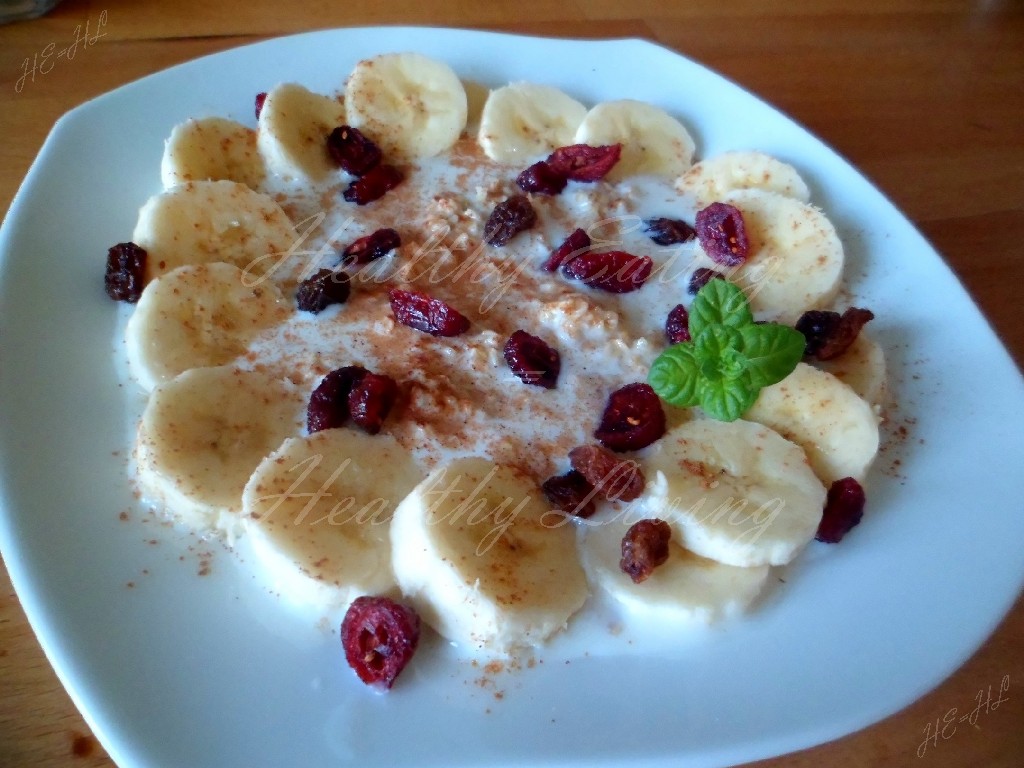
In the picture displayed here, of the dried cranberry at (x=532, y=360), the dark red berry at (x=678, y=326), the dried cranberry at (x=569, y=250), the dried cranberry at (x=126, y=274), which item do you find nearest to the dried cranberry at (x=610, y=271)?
the dried cranberry at (x=569, y=250)

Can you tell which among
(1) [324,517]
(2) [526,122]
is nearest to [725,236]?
(2) [526,122]

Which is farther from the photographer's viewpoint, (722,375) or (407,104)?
(407,104)

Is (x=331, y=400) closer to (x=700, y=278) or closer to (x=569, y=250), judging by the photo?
(x=569, y=250)

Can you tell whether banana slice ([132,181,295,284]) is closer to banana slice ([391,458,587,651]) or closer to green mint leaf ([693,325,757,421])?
banana slice ([391,458,587,651])

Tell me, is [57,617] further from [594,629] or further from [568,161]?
[568,161]

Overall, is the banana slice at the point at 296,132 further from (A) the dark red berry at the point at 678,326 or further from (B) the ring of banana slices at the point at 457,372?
(A) the dark red berry at the point at 678,326

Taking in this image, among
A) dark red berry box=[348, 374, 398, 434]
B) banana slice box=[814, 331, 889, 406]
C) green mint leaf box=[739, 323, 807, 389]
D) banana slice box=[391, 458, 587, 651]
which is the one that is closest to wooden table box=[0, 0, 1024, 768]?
banana slice box=[814, 331, 889, 406]
